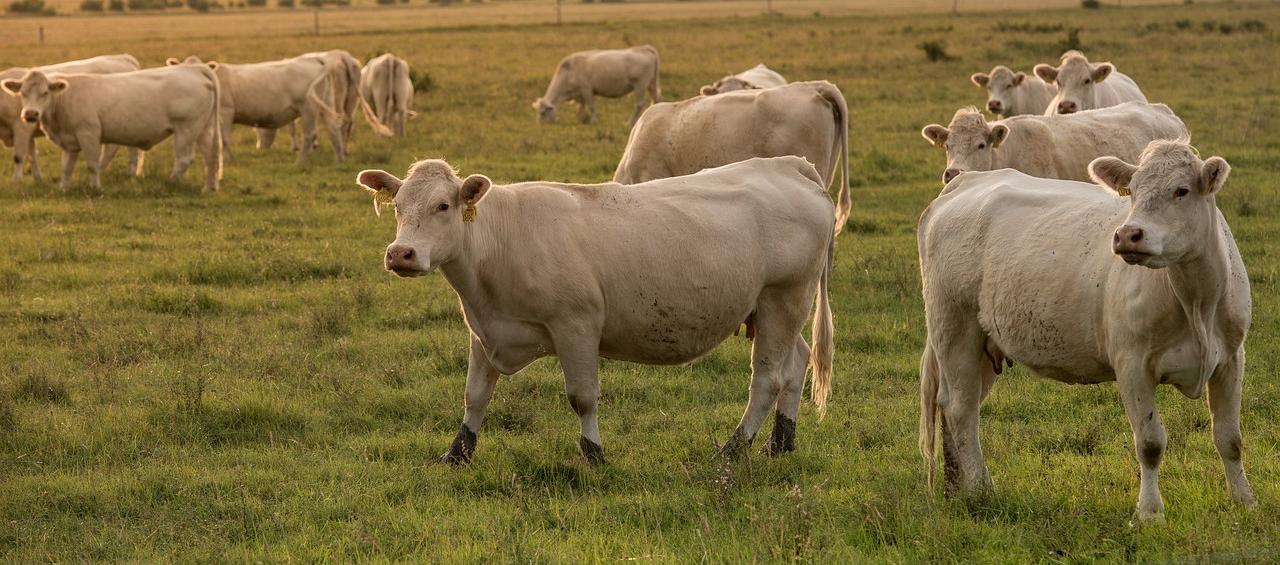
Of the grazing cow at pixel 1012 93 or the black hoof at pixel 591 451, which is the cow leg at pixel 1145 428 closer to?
the black hoof at pixel 591 451

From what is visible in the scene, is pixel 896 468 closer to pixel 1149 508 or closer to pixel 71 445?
pixel 1149 508

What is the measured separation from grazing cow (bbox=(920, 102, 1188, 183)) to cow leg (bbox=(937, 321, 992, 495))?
11.7ft

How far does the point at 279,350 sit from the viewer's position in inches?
364

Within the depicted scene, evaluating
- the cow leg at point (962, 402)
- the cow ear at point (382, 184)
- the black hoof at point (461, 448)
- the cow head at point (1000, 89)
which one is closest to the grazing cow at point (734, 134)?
the cow ear at point (382, 184)

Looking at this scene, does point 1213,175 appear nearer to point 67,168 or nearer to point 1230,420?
point 1230,420

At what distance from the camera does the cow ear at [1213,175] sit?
5062 millimetres

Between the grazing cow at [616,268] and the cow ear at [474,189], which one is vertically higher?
the cow ear at [474,189]

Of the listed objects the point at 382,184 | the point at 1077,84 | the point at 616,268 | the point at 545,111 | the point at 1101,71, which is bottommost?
the point at 545,111

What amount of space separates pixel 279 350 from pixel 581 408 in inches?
128

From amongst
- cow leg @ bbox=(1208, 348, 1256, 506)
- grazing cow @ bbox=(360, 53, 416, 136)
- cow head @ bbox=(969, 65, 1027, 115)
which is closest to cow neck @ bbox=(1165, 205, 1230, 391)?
cow leg @ bbox=(1208, 348, 1256, 506)

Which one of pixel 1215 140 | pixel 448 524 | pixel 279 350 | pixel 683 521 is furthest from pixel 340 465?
pixel 1215 140

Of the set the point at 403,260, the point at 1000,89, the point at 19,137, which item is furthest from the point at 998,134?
the point at 19,137

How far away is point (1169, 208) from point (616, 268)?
284 centimetres

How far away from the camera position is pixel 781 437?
7223mm
